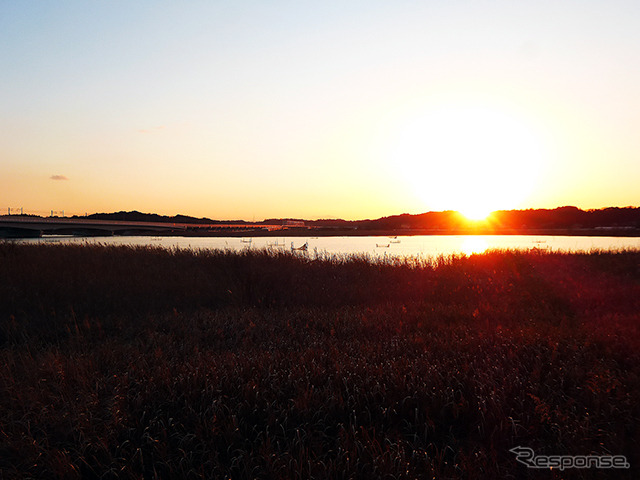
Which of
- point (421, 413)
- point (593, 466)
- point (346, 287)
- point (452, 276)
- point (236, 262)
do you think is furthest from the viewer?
point (236, 262)

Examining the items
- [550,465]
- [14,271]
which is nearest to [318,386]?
[550,465]

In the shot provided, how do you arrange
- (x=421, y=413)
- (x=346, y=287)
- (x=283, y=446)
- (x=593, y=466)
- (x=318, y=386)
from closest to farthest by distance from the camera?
1. (x=593, y=466)
2. (x=283, y=446)
3. (x=421, y=413)
4. (x=318, y=386)
5. (x=346, y=287)

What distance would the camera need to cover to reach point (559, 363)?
5785 mm

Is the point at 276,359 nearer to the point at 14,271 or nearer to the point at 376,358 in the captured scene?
the point at 376,358

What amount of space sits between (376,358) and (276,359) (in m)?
1.54

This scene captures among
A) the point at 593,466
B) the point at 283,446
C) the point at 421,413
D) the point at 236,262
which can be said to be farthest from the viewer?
the point at 236,262

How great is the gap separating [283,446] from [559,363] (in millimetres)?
4285

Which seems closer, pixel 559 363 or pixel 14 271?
pixel 559 363

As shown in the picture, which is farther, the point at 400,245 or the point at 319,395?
the point at 400,245

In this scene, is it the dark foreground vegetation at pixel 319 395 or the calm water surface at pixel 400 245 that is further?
the calm water surface at pixel 400 245

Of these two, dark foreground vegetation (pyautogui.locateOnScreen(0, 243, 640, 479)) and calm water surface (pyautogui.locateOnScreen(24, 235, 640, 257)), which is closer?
dark foreground vegetation (pyautogui.locateOnScreen(0, 243, 640, 479))

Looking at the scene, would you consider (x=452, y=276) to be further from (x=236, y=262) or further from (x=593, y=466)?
(x=593, y=466)

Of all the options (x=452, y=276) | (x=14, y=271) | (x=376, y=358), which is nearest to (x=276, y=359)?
(x=376, y=358)

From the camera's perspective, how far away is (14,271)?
14695 millimetres
